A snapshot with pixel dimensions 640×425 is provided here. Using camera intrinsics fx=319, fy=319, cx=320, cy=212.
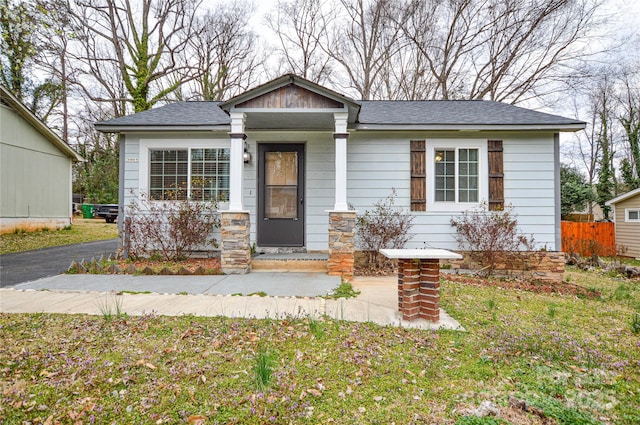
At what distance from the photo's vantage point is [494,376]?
7.95 ft

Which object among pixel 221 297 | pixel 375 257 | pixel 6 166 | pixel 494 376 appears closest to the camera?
pixel 494 376

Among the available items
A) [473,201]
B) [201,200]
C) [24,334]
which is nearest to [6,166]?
[201,200]

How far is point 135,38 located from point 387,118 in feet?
43.9

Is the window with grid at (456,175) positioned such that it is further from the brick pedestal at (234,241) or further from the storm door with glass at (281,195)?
the brick pedestal at (234,241)

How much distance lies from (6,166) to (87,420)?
12625mm

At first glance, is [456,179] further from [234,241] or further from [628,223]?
[628,223]

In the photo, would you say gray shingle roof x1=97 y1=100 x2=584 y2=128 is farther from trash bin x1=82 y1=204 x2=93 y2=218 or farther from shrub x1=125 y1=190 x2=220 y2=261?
trash bin x1=82 y1=204 x2=93 y2=218

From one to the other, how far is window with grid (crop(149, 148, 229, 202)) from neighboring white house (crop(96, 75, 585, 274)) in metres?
0.02

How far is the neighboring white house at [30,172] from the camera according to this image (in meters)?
10.4

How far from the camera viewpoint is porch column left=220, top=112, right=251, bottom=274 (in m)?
5.52

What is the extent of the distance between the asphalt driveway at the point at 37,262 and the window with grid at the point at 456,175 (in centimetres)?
744

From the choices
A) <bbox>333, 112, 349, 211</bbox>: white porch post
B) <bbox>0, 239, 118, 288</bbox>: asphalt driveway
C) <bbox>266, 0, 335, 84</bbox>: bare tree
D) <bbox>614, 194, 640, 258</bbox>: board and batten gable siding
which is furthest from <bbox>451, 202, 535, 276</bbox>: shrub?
<bbox>266, 0, 335, 84</bbox>: bare tree

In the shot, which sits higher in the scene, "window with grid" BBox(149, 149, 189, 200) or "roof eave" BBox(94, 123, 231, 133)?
"roof eave" BBox(94, 123, 231, 133)

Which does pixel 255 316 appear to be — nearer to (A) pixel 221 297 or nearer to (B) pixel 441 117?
(A) pixel 221 297
